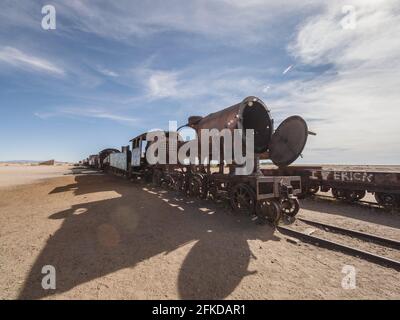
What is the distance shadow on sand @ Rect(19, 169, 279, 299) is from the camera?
4145 mm

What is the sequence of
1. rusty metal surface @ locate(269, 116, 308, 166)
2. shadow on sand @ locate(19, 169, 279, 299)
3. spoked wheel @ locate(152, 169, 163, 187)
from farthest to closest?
spoked wheel @ locate(152, 169, 163, 187) < rusty metal surface @ locate(269, 116, 308, 166) < shadow on sand @ locate(19, 169, 279, 299)

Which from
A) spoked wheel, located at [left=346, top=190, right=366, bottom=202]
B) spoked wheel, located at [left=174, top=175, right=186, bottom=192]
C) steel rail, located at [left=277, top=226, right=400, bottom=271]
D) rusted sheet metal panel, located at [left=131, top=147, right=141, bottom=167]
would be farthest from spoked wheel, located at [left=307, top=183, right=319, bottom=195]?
rusted sheet metal panel, located at [left=131, top=147, right=141, bottom=167]

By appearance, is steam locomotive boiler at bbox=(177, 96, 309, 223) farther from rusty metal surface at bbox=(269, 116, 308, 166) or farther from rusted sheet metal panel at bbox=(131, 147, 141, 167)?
rusted sheet metal panel at bbox=(131, 147, 141, 167)

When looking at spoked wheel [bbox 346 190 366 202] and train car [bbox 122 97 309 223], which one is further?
spoked wheel [bbox 346 190 366 202]

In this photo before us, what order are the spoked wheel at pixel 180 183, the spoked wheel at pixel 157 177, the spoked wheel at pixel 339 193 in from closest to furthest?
the spoked wheel at pixel 339 193 → the spoked wheel at pixel 180 183 → the spoked wheel at pixel 157 177

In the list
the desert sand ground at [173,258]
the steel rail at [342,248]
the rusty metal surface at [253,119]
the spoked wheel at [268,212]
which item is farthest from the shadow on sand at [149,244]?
the rusty metal surface at [253,119]

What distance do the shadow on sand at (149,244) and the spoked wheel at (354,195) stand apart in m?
6.31

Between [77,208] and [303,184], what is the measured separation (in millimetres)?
10733

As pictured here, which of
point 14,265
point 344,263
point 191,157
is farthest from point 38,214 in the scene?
point 344,263

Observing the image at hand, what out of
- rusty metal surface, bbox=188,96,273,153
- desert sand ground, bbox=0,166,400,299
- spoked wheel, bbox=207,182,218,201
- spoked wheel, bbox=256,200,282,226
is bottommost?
desert sand ground, bbox=0,166,400,299

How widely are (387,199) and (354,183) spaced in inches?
49.9

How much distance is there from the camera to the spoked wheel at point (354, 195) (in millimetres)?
10695

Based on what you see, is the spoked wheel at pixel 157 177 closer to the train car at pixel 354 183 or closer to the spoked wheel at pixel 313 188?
the train car at pixel 354 183
